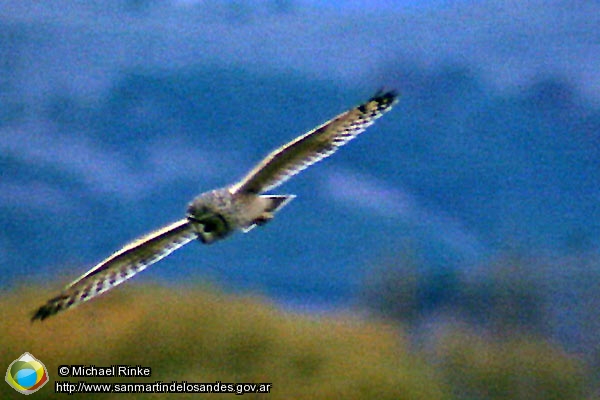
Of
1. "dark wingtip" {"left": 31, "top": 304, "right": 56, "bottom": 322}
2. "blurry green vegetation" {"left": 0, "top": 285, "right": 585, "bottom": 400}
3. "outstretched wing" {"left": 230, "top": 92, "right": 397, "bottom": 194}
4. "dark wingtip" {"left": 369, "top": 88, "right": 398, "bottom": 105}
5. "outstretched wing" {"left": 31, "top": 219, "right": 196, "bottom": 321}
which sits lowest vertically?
"blurry green vegetation" {"left": 0, "top": 285, "right": 585, "bottom": 400}

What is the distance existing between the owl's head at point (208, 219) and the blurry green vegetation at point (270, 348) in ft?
1.30

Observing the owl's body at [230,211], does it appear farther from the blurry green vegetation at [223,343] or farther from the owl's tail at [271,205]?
the blurry green vegetation at [223,343]

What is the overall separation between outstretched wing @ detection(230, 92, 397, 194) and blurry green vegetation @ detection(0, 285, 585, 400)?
0.55m

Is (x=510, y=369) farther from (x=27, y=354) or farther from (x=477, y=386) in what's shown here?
(x=27, y=354)

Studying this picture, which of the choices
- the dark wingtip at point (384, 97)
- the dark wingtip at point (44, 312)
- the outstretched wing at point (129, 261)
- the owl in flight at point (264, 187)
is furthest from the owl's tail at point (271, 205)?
the dark wingtip at point (44, 312)

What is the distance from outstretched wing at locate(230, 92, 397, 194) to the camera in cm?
257

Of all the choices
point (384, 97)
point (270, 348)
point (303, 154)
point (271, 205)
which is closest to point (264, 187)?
point (271, 205)

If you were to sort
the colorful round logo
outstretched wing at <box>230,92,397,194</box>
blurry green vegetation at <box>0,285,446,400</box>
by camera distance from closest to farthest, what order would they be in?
outstretched wing at <box>230,92,397,194</box>, blurry green vegetation at <box>0,285,446,400</box>, the colorful round logo

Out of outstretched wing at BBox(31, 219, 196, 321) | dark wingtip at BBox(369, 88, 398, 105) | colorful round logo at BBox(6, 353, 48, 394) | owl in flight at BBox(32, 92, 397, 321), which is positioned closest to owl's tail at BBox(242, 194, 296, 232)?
owl in flight at BBox(32, 92, 397, 321)

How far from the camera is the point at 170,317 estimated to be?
9.46ft

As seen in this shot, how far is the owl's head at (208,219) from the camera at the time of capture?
2.61 m

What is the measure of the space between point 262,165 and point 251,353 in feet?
2.41

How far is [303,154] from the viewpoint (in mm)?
2596

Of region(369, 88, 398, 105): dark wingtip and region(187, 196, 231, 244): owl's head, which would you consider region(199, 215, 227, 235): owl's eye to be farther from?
region(369, 88, 398, 105): dark wingtip
